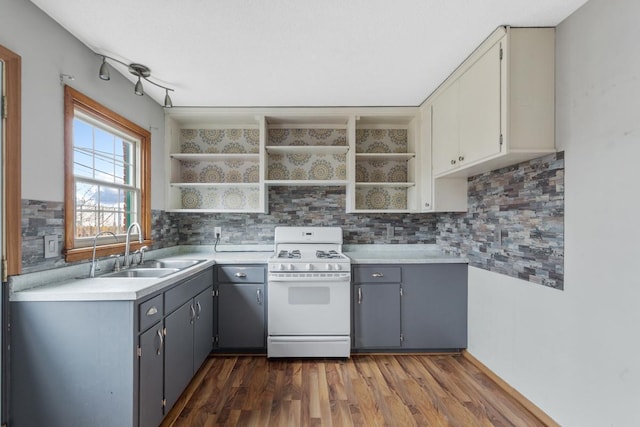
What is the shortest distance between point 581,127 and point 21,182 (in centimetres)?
286

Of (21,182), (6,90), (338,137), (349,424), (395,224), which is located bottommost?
(349,424)

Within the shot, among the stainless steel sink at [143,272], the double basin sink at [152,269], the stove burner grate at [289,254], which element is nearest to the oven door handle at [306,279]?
the stove burner grate at [289,254]

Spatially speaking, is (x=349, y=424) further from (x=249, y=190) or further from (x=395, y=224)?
(x=249, y=190)

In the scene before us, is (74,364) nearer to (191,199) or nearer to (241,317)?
(241,317)

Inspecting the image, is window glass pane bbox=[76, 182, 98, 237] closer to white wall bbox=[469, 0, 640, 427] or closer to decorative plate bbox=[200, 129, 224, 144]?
decorative plate bbox=[200, 129, 224, 144]

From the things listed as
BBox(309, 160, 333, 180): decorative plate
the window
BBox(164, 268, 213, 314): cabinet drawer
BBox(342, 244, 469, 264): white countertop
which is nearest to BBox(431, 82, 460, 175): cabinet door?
BBox(342, 244, 469, 264): white countertop

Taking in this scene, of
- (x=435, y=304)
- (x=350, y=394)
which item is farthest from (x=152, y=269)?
(x=435, y=304)

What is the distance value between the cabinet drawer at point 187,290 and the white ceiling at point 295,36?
153cm

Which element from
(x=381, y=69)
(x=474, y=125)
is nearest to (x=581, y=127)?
(x=474, y=125)

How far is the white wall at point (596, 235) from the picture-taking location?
1349mm

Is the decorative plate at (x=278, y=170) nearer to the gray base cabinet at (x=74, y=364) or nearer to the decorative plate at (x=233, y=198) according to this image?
the decorative plate at (x=233, y=198)

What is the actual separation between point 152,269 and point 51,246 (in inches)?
27.8

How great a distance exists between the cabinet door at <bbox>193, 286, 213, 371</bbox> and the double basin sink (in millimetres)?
288

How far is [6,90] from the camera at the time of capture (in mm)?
1427
